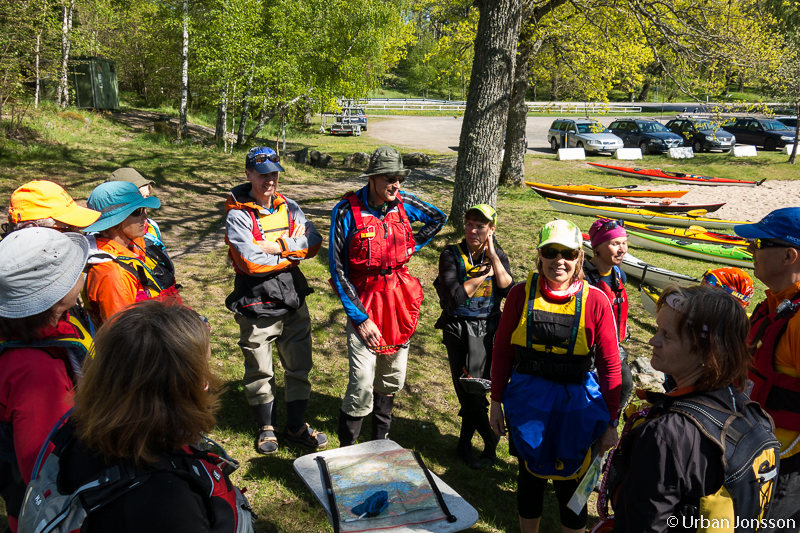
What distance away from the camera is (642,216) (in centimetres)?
1273

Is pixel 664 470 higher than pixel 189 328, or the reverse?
pixel 189 328

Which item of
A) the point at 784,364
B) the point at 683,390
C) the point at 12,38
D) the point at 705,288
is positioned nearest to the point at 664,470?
the point at 683,390

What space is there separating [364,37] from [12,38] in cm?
1342

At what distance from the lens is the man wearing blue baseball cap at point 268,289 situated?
142 inches

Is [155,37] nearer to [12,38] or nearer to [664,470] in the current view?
[12,38]

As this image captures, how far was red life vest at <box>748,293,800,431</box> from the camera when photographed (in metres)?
2.45

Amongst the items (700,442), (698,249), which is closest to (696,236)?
(698,249)

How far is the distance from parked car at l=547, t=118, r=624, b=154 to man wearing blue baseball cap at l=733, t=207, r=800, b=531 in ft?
70.3

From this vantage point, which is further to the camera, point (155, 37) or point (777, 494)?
point (155, 37)

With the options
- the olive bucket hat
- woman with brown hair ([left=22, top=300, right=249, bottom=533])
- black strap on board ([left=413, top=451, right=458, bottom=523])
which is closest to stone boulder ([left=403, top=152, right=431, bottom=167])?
the olive bucket hat

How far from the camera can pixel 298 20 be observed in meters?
16.7

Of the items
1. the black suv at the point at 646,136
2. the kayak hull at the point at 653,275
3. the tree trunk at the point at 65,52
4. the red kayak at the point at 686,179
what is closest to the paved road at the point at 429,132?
the black suv at the point at 646,136

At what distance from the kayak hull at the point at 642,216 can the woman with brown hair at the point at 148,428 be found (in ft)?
40.7

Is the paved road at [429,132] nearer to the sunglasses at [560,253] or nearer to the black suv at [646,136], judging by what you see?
the black suv at [646,136]
